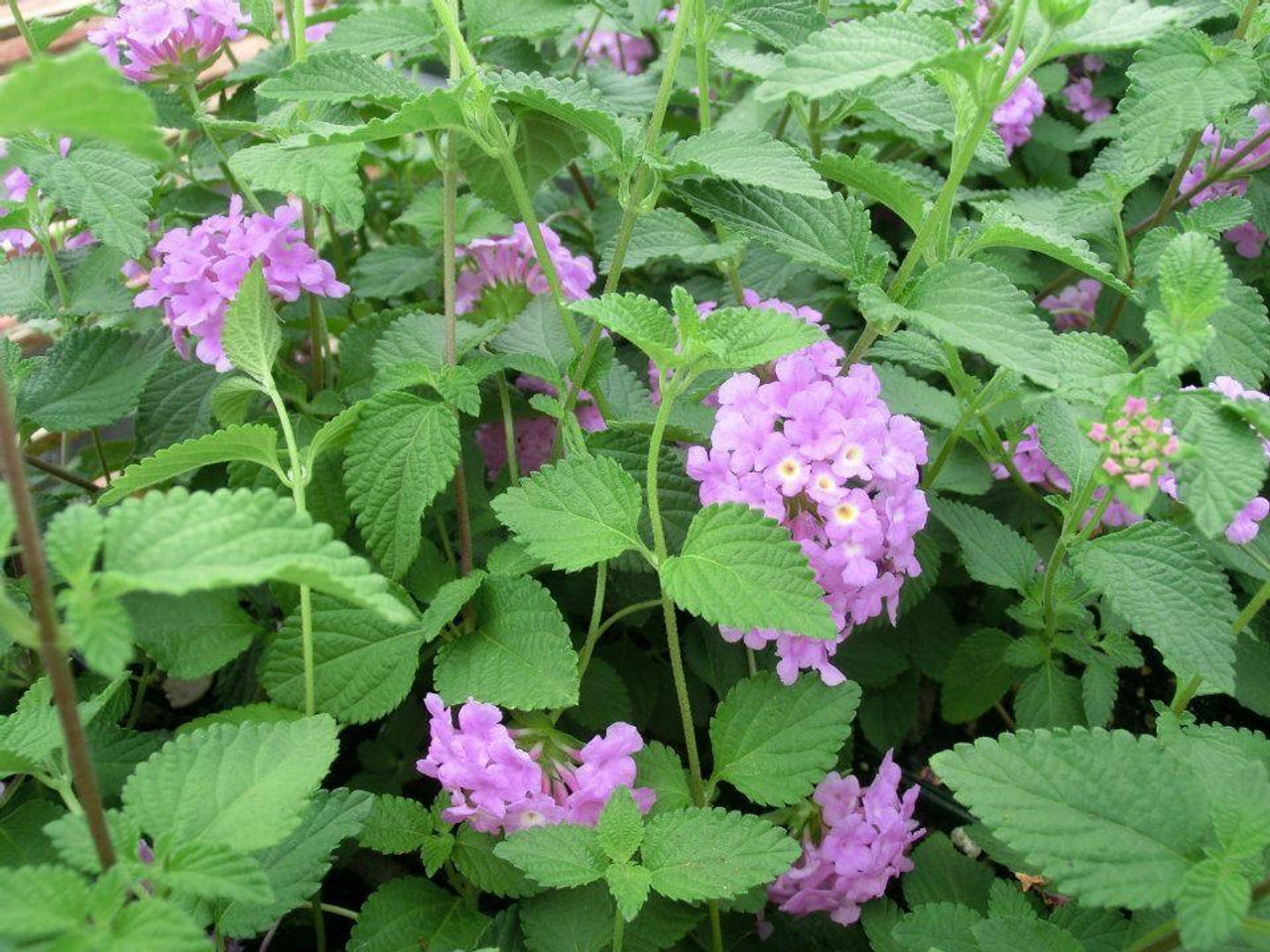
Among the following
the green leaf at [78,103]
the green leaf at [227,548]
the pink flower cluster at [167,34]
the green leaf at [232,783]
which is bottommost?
the green leaf at [232,783]

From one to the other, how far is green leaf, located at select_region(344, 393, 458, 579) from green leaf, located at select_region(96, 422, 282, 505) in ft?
0.37

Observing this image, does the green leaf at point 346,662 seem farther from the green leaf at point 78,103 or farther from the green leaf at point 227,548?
the green leaf at point 78,103

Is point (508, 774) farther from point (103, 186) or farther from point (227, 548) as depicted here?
point (103, 186)

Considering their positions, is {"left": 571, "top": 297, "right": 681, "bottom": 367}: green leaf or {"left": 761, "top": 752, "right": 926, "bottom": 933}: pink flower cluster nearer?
{"left": 571, "top": 297, "right": 681, "bottom": 367}: green leaf

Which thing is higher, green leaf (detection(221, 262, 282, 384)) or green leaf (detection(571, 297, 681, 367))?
green leaf (detection(571, 297, 681, 367))

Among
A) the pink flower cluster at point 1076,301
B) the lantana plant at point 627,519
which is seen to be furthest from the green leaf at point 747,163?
the pink flower cluster at point 1076,301

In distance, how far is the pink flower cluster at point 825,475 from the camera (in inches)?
48.6

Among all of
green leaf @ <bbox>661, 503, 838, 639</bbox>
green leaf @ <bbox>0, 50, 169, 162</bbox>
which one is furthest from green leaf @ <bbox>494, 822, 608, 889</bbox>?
green leaf @ <bbox>0, 50, 169, 162</bbox>

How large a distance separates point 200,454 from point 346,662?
1.01 ft

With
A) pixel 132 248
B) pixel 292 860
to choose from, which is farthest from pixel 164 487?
pixel 292 860

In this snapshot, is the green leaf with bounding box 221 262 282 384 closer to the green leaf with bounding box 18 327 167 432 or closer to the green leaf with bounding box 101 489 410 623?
the green leaf with bounding box 18 327 167 432

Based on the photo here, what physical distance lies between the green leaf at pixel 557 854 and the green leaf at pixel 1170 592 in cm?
64

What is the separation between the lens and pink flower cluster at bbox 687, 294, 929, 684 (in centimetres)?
124

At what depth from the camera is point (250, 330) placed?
138 centimetres
